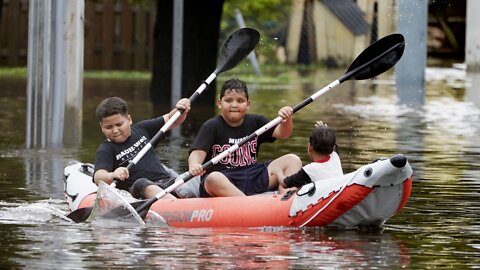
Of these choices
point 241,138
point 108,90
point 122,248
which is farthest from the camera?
point 108,90

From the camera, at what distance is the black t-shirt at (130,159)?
12.4 metres

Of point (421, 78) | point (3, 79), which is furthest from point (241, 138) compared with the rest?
point (3, 79)

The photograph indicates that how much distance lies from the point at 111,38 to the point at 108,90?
11.9 metres

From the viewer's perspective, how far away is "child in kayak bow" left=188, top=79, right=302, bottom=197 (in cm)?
1198

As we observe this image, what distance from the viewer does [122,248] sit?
1052 cm

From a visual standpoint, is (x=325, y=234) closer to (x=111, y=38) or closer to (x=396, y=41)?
(x=396, y=41)

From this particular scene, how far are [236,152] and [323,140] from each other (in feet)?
3.42

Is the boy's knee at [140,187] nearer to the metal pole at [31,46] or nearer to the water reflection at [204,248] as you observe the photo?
the water reflection at [204,248]

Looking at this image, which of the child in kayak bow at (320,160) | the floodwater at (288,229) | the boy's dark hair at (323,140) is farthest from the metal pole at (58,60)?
the boy's dark hair at (323,140)

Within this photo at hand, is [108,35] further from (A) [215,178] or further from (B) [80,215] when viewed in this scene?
(A) [215,178]

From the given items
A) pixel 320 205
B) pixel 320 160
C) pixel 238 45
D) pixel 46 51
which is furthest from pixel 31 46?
pixel 320 205

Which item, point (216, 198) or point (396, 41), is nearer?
point (216, 198)

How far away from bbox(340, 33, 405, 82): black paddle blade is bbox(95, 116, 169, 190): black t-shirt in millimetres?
1732

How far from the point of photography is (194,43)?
27.0 m
